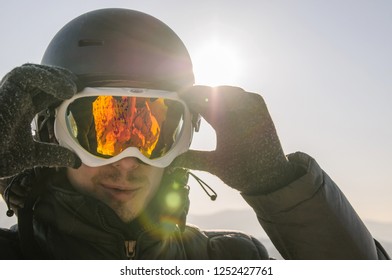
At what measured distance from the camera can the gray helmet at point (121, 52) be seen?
2.78 metres

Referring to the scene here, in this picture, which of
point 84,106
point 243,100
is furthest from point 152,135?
point 243,100

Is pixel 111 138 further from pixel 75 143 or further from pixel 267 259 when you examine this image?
pixel 267 259

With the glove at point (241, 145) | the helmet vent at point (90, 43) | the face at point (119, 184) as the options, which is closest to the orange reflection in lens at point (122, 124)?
the face at point (119, 184)

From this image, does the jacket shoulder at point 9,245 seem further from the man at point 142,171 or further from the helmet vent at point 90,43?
the helmet vent at point 90,43

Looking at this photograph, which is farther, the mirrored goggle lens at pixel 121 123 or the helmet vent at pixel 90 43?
the helmet vent at pixel 90 43

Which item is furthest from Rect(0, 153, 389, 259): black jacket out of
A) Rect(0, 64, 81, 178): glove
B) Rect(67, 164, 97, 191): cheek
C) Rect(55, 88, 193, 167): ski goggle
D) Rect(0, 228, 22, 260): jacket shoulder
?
Rect(0, 64, 81, 178): glove

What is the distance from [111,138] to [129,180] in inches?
11.3

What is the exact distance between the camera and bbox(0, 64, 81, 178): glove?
200 centimetres

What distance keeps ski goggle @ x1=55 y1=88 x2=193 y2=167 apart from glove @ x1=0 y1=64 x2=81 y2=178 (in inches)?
13.2

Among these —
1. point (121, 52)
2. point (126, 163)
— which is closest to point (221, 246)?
point (126, 163)

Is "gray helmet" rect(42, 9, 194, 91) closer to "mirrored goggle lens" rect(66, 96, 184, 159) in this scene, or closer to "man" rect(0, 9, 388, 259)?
"man" rect(0, 9, 388, 259)

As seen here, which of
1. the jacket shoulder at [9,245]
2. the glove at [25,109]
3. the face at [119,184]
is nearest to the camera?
the glove at [25,109]

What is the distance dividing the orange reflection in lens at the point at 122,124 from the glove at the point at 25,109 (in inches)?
16.2

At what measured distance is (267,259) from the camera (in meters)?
2.97
